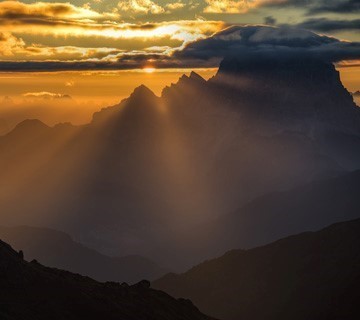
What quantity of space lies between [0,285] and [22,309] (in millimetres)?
15564

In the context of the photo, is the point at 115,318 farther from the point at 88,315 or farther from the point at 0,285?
the point at 0,285

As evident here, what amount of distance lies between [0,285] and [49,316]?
773 inches

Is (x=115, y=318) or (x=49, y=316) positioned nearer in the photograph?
(x=49, y=316)

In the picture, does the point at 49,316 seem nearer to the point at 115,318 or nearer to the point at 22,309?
the point at 22,309

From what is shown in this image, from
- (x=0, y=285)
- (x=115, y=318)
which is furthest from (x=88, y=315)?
(x=0, y=285)

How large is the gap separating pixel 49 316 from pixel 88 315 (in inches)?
488

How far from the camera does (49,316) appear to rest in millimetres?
186125

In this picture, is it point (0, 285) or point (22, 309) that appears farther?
point (0, 285)

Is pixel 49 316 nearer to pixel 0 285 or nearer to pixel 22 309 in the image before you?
pixel 22 309

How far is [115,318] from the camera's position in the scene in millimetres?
199750

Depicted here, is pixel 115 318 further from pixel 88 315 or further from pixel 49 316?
pixel 49 316

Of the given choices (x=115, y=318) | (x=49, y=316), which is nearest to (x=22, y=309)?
(x=49, y=316)

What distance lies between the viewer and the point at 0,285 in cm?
19750

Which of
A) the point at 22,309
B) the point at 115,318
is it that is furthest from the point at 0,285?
the point at 115,318
